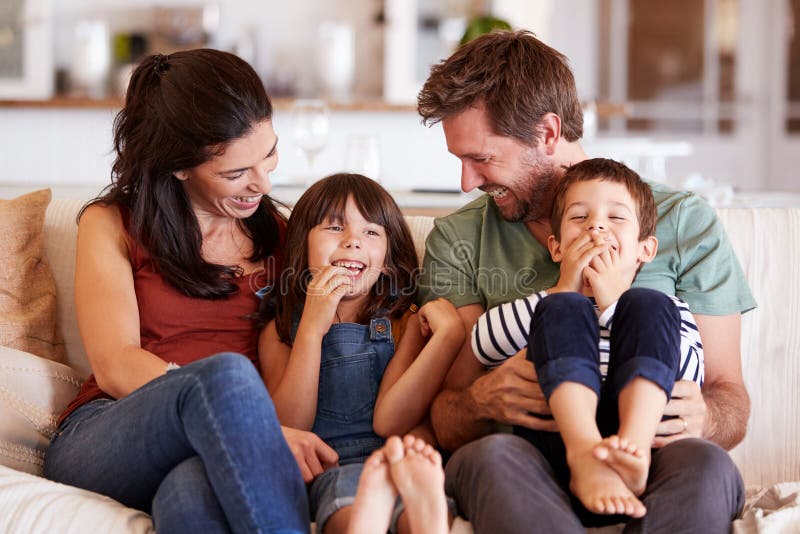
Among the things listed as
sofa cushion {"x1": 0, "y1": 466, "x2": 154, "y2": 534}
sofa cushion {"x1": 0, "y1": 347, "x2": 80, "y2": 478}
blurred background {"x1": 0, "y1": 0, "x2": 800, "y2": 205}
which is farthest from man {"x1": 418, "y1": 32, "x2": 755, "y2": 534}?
blurred background {"x1": 0, "y1": 0, "x2": 800, "y2": 205}

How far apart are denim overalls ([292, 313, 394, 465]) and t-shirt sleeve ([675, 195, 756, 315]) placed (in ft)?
1.84

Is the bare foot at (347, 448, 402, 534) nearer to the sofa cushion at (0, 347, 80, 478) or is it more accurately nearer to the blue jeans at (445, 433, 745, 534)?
the blue jeans at (445, 433, 745, 534)

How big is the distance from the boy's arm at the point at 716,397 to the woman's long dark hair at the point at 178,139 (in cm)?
84

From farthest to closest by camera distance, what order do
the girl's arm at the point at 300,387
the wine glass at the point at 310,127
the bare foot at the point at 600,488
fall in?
the wine glass at the point at 310,127
the girl's arm at the point at 300,387
the bare foot at the point at 600,488

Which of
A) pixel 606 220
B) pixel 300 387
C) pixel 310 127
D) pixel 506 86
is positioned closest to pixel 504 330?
pixel 606 220

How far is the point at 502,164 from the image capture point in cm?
176

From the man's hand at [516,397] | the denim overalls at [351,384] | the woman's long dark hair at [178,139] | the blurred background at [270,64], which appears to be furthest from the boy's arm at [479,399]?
the blurred background at [270,64]

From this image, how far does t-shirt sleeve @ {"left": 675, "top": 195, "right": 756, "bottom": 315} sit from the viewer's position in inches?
64.7

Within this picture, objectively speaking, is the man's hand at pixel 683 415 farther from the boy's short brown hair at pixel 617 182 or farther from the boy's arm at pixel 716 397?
the boy's short brown hair at pixel 617 182

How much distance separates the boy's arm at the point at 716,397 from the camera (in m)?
1.46

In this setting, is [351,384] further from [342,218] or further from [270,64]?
[270,64]

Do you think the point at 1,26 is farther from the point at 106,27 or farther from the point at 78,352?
the point at 78,352

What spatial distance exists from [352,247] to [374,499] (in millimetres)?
597

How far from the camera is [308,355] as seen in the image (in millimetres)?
1659
